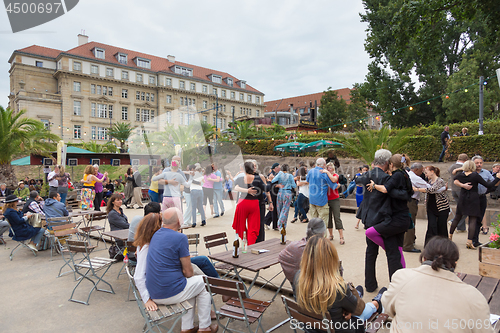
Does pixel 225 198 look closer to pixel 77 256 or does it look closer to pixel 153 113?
pixel 77 256

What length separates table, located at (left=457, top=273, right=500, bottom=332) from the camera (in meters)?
2.64

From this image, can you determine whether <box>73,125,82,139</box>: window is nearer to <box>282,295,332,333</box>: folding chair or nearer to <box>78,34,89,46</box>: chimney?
<box>78,34,89,46</box>: chimney

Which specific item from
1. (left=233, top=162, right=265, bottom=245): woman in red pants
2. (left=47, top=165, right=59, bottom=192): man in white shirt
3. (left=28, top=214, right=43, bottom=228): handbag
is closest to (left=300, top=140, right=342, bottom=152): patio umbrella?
(left=233, top=162, right=265, bottom=245): woman in red pants

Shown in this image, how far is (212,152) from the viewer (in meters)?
23.5

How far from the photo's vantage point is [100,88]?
53875 mm

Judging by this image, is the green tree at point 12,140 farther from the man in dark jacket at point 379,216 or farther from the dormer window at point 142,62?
the dormer window at point 142,62

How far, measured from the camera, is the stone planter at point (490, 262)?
369 centimetres

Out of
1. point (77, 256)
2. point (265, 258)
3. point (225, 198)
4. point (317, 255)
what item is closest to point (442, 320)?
point (317, 255)

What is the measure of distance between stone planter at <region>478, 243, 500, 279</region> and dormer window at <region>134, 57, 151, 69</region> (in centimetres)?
6312

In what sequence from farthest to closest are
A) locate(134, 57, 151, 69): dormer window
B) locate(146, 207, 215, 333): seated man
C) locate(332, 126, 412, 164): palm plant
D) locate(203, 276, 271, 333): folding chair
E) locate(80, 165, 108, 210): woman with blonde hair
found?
locate(134, 57, 151, 69): dormer window
locate(332, 126, 412, 164): palm plant
locate(80, 165, 108, 210): woman with blonde hair
locate(146, 207, 215, 333): seated man
locate(203, 276, 271, 333): folding chair

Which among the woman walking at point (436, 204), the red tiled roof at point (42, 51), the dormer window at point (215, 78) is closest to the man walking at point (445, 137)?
the woman walking at point (436, 204)

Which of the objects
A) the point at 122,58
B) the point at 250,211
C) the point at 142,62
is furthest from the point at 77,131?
the point at 250,211

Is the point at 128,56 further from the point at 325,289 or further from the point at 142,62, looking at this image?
the point at 325,289

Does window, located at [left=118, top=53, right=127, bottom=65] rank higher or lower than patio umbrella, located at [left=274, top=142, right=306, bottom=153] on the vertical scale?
higher
